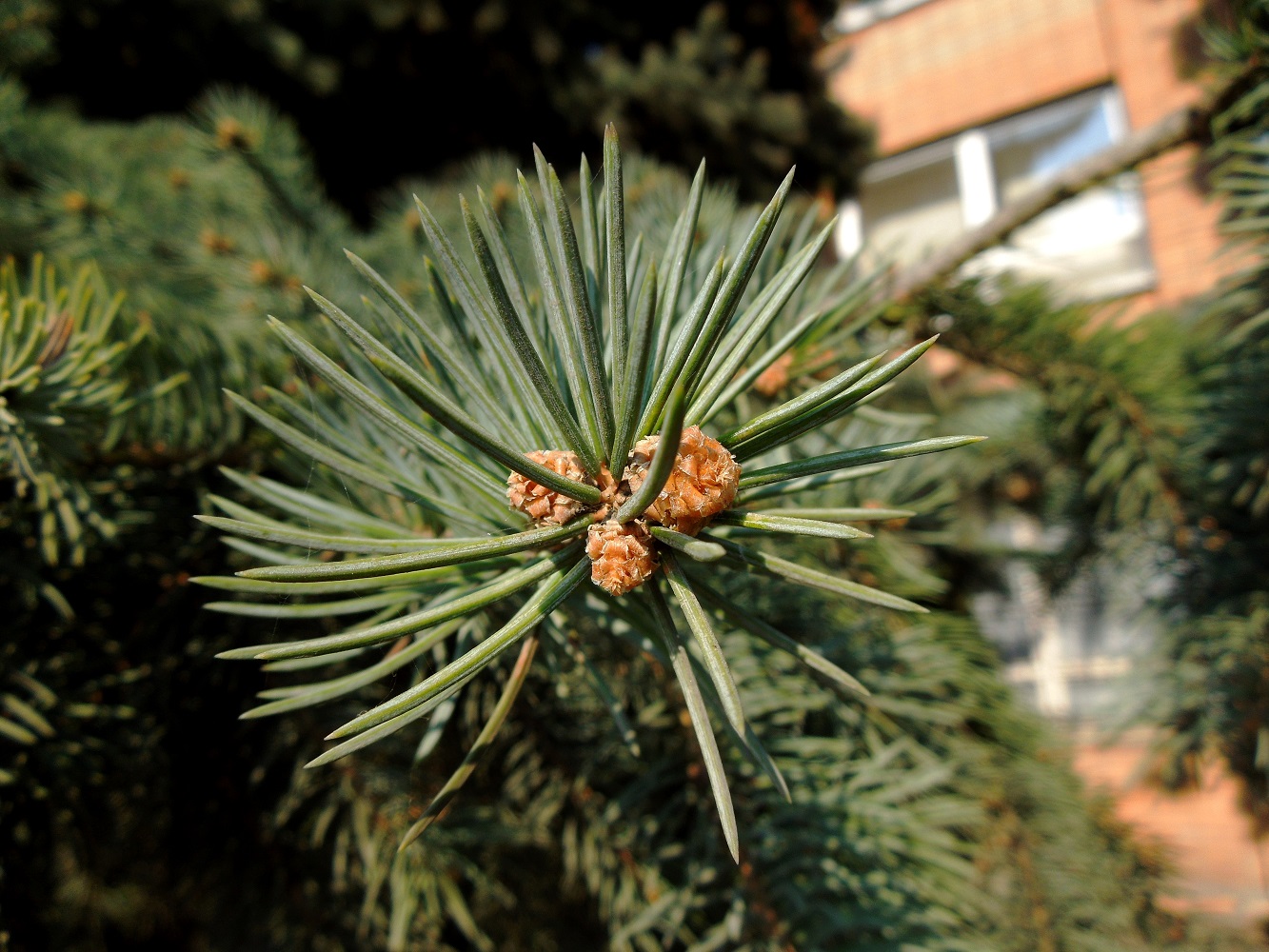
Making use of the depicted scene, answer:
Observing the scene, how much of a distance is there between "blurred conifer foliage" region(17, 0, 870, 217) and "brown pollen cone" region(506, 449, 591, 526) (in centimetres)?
121

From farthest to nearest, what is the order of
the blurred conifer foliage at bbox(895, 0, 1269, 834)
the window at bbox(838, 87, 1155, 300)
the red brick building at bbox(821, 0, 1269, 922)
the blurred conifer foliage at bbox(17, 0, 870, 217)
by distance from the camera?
the window at bbox(838, 87, 1155, 300) < the red brick building at bbox(821, 0, 1269, 922) < the blurred conifer foliage at bbox(17, 0, 870, 217) < the blurred conifer foliage at bbox(895, 0, 1269, 834)

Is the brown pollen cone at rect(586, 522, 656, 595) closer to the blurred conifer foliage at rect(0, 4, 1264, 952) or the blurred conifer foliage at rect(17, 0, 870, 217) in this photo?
the blurred conifer foliage at rect(0, 4, 1264, 952)

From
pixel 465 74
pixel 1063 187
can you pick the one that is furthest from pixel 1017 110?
pixel 1063 187

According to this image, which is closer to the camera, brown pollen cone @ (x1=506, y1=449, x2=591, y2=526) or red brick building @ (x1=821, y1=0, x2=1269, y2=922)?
brown pollen cone @ (x1=506, y1=449, x2=591, y2=526)

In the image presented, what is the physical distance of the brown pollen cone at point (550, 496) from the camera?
0.24m

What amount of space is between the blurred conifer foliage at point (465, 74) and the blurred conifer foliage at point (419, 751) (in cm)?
97

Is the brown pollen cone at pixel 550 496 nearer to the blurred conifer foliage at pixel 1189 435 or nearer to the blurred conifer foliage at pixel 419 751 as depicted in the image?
the blurred conifer foliage at pixel 419 751

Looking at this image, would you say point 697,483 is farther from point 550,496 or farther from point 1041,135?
point 1041,135

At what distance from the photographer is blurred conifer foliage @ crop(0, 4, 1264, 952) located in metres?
0.36

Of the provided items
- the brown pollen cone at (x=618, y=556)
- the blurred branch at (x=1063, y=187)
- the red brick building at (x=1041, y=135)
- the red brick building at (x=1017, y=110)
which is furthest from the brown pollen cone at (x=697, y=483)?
the red brick building at (x=1017, y=110)

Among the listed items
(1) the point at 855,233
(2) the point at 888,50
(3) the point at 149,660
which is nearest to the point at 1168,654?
(3) the point at 149,660

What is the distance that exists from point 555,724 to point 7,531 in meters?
0.29

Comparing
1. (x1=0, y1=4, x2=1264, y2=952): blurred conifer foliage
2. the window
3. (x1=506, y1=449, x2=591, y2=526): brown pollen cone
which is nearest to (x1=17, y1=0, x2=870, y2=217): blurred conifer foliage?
the window

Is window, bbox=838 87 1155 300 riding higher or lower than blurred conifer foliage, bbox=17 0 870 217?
lower
